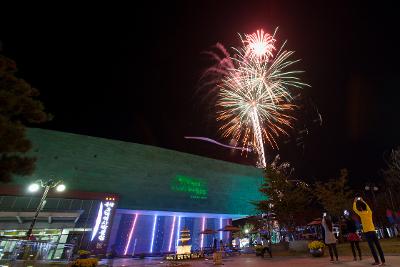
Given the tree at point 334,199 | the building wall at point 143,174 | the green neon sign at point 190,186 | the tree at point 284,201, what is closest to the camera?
the tree at point 284,201

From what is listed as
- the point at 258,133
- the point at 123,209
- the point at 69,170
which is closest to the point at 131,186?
the point at 123,209

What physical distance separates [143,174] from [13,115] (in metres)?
24.4

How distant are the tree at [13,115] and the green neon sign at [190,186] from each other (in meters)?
26.5

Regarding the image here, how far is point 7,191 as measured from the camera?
25656 mm

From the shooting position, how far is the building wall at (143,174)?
30203 mm

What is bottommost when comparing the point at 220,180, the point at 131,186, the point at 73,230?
the point at 73,230

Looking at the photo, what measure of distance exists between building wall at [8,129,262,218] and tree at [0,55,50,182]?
60.5ft

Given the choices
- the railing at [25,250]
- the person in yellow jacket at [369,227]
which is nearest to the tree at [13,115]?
the railing at [25,250]

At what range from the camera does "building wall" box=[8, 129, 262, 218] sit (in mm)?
30203

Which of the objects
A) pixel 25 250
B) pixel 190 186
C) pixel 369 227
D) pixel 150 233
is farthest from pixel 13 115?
pixel 190 186

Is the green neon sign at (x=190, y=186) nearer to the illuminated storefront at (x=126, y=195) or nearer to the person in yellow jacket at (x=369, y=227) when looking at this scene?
the illuminated storefront at (x=126, y=195)

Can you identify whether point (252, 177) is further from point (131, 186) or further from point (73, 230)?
point (73, 230)

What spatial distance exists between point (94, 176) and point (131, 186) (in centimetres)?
464

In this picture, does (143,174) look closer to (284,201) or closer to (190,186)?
(190,186)
